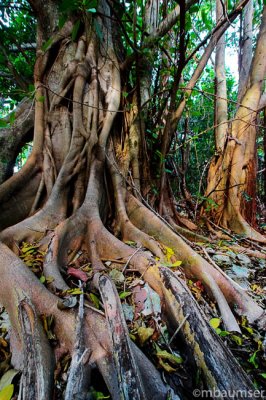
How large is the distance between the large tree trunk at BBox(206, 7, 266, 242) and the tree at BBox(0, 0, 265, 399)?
17cm

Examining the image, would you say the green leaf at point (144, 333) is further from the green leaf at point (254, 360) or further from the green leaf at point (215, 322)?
the green leaf at point (254, 360)

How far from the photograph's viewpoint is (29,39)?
475cm

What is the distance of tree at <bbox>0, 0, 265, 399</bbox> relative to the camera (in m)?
0.99

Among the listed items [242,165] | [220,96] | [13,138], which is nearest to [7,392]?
[13,138]

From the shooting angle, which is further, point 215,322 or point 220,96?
point 220,96

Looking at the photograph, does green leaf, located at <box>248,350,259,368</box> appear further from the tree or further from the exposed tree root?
the exposed tree root

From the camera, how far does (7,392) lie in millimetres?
942

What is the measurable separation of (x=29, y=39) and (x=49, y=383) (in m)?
5.61

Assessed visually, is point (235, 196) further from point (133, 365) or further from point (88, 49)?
point (133, 365)

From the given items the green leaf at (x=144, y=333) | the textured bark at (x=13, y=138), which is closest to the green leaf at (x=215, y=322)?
the green leaf at (x=144, y=333)

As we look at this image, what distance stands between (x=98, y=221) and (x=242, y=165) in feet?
8.82

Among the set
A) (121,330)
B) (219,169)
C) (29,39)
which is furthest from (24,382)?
(29,39)

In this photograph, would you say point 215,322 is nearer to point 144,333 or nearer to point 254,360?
point 254,360

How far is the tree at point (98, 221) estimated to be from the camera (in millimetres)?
994
